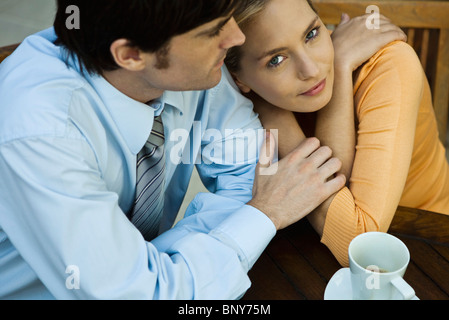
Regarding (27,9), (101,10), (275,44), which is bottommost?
(27,9)

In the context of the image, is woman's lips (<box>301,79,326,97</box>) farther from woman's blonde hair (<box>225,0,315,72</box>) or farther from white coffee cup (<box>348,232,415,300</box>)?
white coffee cup (<box>348,232,415,300</box>)

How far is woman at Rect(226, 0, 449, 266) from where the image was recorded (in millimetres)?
1104

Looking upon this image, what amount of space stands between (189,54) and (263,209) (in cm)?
38

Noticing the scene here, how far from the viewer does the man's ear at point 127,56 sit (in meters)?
0.96

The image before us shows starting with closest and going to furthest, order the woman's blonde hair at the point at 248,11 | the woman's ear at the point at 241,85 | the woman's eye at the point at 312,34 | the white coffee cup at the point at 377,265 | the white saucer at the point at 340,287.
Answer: the white coffee cup at the point at 377,265, the white saucer at the point at 340,287, the woman's blonde hair at the point at 248,11, the woman's eye at the point at 312,34, the woman's ear at the point at 241,85

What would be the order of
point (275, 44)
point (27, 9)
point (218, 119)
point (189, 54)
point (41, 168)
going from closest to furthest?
point (41, 168), point (189, 54), point (275, 44), point (218, 119), point (27, 9)

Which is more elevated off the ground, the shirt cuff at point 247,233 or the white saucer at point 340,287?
the shirt cuff at point 247,233

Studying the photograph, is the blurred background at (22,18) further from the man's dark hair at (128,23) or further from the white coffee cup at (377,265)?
the white coffee cup at (377,265)

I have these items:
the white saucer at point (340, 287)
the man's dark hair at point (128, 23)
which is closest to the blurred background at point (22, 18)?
the man's dark hair at point (128, 23)

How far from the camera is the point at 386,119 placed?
114 cm

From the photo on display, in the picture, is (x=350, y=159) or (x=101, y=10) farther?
(x=350, y=159)

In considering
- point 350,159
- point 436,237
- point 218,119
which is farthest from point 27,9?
point 436,237

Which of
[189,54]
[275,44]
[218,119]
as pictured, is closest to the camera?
[189,54]
